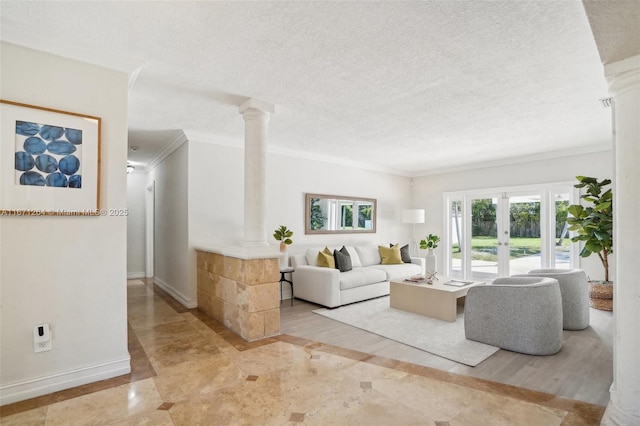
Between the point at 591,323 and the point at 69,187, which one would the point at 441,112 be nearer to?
the point at 591,323

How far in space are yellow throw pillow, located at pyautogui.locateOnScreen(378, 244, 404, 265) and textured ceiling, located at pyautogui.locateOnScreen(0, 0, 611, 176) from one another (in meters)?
2.41

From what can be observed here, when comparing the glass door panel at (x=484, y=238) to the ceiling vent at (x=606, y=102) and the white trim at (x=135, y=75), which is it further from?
the white trim at (x=135, y=75)

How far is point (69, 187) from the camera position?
2297 millimetres

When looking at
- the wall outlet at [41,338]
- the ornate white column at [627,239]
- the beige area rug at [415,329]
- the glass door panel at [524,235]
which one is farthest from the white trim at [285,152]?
the ornate white column at [627,239]

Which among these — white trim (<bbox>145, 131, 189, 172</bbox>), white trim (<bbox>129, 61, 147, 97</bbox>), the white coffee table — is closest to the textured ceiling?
white trim (<bbox>129, 61, 147, 97</bbox>)

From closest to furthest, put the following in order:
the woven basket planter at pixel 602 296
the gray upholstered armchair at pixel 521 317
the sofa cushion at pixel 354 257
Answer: the gray upholstered armchair at pixel 521 317
the woven basket planter at pixel 602 296
the sofa cushion at pixel 354 257

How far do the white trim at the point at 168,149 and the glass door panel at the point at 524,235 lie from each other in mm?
6042

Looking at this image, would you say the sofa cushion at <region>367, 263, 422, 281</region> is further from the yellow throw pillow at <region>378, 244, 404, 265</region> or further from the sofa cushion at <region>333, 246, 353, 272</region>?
the sofa cushion at <region>333, 246, 353, 272</region>

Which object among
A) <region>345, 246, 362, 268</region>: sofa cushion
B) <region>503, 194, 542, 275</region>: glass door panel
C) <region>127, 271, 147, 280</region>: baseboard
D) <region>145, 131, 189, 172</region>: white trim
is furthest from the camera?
<region>127, 271, 147, 280</region>: baseboard

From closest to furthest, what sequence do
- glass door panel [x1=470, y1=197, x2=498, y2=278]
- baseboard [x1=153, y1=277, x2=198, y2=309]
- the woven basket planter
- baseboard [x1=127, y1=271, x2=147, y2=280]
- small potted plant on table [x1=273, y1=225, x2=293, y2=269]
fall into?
1. the woven basket planter
2. baseboard [x1=153, y1=277, x2=198, y2=309]
3. small potted plant on table [x1=273, y1=225, x2=293, y2=269]
4. glass door panel [x1=470, y1=197, x2=498, y2=278]
5. baseboard [x1=127, y1=271, x2=147, y2=280]

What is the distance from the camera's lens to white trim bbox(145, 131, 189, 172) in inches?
179

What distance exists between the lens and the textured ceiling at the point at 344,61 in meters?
1.93

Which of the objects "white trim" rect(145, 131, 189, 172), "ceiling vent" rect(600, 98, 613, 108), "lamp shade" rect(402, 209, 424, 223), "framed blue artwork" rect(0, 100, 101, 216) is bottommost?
"lamp shade" rect(402, 209, 424, 223)

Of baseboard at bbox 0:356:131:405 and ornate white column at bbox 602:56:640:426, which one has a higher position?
ornate white column at bbox 602:56:640:426
